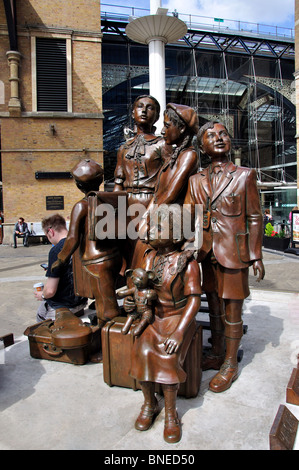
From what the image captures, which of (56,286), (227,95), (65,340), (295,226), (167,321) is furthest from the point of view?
(227,95)

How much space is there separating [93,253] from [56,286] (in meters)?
0.71

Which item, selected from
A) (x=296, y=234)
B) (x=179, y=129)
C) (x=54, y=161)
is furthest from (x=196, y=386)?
(x=54, y=161)

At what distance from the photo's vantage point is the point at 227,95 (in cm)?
2064

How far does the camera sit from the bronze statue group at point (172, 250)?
7.21 feet

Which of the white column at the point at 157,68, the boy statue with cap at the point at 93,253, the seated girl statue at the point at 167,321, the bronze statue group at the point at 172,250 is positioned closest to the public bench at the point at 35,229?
the white column at the point at 157,68

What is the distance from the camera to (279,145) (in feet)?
76.9

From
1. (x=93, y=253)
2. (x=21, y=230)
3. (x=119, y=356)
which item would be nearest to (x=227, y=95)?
(x=21, y=230)

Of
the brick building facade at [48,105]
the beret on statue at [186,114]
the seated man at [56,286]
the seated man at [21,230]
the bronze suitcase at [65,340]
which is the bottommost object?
the bronze suitcase at [65,340]

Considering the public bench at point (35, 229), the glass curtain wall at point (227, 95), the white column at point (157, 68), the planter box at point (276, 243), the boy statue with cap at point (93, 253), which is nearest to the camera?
the boy statue with cap at point (93, 253)

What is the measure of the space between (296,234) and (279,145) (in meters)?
14.5

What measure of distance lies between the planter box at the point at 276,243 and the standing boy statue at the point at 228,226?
911 centimetres

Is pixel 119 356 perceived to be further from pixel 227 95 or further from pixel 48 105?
pixel 227 95

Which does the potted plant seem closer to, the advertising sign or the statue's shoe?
the advertising sign

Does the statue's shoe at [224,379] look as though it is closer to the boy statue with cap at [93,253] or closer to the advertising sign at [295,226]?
the boy statue with cap at [93,253]
